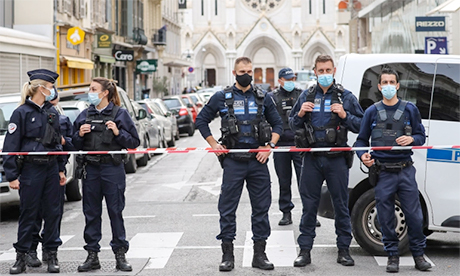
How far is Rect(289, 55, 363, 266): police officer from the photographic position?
7.79m

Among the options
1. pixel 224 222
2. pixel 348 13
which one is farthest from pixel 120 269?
pixel 348 13

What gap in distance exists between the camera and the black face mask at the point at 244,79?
7730 millimetres

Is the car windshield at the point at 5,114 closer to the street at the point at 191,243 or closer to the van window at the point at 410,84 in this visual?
the street at the point at 191,243

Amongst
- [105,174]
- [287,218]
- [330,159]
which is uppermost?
[330,159]

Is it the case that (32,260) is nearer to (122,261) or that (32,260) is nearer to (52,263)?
(52,263)

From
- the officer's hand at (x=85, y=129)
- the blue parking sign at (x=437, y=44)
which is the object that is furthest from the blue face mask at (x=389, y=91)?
the blue parking sign at (x=437, y=44)

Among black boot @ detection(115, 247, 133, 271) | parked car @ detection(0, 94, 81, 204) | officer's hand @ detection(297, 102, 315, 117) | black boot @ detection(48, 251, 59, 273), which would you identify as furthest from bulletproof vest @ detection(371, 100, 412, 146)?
parked car @ detection(0, 94, 81, 204)

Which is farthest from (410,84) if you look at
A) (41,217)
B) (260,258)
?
(41,217)

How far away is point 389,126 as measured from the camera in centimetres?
754

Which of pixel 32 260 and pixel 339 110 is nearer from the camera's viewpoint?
pixel 339 110

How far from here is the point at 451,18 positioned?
929 inches

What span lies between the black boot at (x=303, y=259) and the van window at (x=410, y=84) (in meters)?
1.71

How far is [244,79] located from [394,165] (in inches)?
65.3

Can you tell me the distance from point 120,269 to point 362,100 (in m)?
3.08
